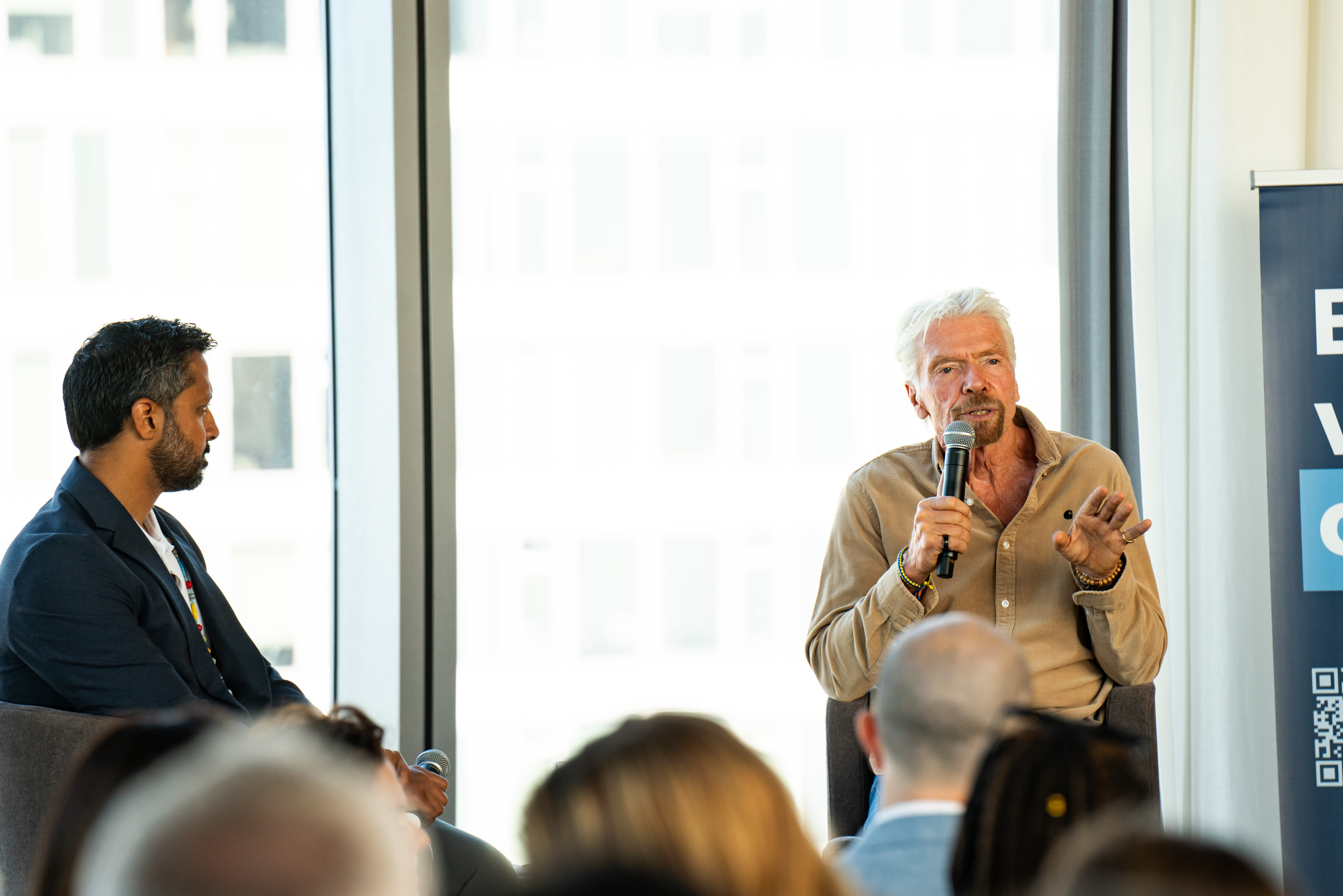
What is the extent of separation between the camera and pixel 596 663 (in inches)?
140

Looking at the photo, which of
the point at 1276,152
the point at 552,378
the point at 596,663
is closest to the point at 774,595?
the point at 596,663

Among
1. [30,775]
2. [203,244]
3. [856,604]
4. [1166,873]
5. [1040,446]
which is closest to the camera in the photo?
[1166,873]

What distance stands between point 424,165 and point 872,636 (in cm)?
186

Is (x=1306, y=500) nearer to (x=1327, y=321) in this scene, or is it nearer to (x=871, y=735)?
(x=1327, y=321)

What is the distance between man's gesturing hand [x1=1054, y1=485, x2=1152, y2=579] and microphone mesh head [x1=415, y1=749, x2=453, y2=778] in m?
1.34

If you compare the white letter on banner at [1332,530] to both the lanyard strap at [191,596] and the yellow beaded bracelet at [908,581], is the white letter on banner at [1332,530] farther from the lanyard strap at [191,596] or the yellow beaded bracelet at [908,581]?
the lanyard strap at [191,596]

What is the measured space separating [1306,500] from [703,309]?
5.52 feet

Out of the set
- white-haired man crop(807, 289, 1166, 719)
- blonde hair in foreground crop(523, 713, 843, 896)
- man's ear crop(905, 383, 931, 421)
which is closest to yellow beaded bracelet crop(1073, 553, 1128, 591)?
white-haired man crop(807, 289, 1166, 719)

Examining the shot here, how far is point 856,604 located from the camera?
2.59m

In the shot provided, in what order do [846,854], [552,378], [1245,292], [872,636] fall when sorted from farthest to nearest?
[552,378] < [1245,292] < [872,636] < [846,854]

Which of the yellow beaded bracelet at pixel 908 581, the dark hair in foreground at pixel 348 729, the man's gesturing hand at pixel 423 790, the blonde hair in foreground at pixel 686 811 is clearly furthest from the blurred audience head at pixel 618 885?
the yellow beaded bracelet at pixel 908 581

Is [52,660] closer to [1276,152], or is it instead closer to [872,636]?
[872,636]

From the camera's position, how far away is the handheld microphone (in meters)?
2.46

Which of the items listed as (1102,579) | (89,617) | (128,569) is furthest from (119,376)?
(1102,579)
